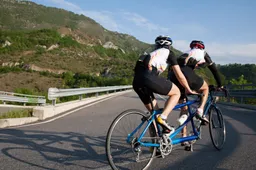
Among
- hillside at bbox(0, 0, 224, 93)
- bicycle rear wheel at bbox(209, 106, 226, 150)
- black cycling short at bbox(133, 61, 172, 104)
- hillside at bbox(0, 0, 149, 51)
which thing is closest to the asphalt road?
bicycle rear wheel at bbox(209, 106, 226, 150)

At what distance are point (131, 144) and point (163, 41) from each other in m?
1.51

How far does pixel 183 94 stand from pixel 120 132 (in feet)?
5.12

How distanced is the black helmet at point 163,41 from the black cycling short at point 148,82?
42cm

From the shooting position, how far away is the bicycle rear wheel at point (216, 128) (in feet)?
17.6

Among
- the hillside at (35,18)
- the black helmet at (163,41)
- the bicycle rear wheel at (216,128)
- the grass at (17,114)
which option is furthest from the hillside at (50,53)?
the black helmet at (163,41)

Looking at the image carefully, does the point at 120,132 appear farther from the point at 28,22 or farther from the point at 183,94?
the point at 28,22

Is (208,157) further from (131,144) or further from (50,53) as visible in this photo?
(50,53)

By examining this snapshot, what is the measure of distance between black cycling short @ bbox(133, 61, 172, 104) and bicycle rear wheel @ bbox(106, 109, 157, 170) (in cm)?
33

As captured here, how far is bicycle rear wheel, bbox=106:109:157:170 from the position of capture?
3.85 meters

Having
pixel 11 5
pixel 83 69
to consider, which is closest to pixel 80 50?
pixel 83 69

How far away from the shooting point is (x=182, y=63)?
5.11m

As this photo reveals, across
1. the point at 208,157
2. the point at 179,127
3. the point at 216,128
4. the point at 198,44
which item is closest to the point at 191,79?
the point at 198,44

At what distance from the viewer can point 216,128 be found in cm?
548

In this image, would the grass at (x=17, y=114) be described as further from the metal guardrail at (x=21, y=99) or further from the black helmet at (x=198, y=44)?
the black helmet at (x=198, y=44)
